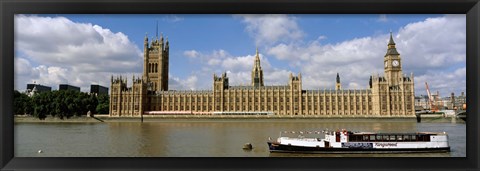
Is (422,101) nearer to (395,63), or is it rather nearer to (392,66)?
(395,63)

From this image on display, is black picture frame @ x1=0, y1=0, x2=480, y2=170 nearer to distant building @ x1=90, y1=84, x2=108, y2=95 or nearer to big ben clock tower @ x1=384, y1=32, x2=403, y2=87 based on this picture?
big ben clock tower @ x1=384, y1=32, x2=403, y2=87

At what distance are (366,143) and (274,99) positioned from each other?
1141 inches

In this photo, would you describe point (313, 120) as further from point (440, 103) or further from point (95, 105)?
point (440, 103)

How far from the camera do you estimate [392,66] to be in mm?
40125

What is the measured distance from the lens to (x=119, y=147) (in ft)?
38.9

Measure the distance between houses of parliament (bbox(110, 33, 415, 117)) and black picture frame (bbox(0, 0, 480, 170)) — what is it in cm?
3325

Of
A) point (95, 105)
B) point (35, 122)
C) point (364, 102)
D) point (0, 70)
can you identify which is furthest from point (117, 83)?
point (0, 70)

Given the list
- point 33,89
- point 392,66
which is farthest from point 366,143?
point 33,89

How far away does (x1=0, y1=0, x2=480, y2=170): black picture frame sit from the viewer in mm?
3502

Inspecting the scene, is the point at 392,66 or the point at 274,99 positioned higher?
the point at 392,66

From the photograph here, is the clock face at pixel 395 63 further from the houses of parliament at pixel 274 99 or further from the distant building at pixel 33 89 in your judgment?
the distant building at pixel 33 89
